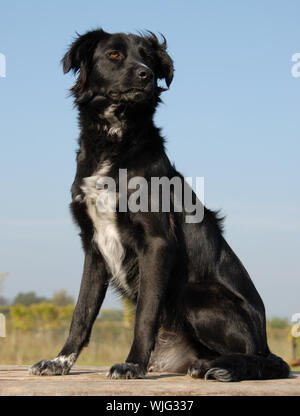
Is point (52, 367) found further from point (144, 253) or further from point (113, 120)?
point (113, 120)

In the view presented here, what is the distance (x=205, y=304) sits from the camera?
3.67 m

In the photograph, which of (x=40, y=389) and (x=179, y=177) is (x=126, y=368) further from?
(x=179, y=177)

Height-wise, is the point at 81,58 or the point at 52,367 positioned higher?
the point at 81,58

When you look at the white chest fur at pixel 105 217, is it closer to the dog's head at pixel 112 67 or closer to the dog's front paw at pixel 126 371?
the dog's head at pixel 112 67

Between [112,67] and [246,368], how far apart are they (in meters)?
2.36

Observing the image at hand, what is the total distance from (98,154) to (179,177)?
63 centimetres

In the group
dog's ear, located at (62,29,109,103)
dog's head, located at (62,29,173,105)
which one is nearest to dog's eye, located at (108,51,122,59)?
dog's head, located at (62,29,173,105)

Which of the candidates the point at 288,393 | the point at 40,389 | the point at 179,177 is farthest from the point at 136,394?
the point at 179,177

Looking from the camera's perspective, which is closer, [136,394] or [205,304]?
[136,394]

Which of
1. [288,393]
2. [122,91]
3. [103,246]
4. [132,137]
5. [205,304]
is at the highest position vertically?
[122,91]

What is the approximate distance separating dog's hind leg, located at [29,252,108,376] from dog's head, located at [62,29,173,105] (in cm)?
121
